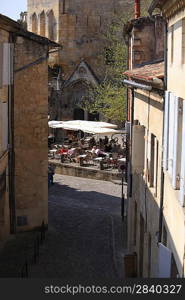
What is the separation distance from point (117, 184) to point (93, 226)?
25.0 ft

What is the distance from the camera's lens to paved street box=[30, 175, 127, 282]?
51.4 feet

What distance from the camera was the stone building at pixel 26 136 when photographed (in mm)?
18734

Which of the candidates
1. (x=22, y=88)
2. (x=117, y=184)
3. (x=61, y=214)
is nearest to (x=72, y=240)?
(x=61, y=214)

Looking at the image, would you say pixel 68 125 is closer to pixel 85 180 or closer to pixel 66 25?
pixel 85 180

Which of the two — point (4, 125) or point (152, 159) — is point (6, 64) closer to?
point (4, 125)

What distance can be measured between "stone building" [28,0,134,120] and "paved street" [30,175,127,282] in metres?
16.4

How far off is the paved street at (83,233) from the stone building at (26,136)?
1.21 meters

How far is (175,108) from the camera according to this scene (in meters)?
8.54

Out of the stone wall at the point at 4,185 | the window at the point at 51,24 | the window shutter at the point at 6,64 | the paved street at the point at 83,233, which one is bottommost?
the paved street at the point at 83,233

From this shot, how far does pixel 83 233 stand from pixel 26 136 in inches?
148

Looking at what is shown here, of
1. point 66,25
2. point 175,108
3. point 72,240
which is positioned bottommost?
point 72,240

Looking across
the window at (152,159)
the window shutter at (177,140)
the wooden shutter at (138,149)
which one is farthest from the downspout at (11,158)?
the window shutter at (177,140)

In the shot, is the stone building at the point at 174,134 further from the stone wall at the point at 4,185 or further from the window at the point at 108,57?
the window at the point at 108,57

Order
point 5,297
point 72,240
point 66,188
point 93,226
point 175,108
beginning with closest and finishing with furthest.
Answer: point 5,297
point 175,108
point 72,240
point 93,226
point 66,188
